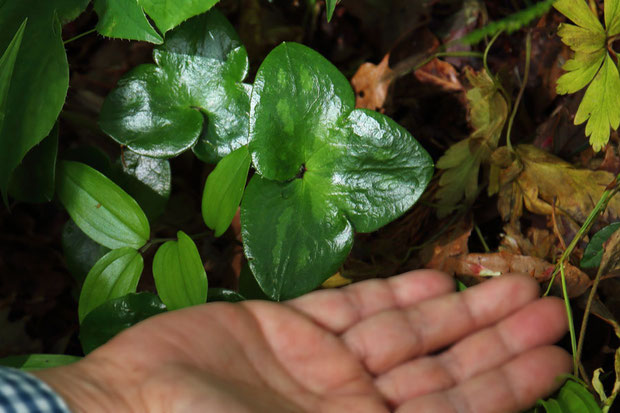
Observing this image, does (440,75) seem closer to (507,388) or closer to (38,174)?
(507,388)

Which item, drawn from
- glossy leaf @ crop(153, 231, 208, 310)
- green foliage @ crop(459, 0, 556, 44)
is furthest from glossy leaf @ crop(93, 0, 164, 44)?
green foliage @ crop(459, 0, 556, 44)

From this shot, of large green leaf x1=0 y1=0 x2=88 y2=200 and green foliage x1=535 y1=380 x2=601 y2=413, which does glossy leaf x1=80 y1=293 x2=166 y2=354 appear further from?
green foliage x1=535 y1=380 x2=601 y2=413

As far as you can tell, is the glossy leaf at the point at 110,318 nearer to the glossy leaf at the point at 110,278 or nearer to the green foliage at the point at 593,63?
the glossy leaf at the point at 110,278

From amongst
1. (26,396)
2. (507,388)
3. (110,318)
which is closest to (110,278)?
(110,318)

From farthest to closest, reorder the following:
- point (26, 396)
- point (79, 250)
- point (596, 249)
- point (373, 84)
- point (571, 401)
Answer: point (373, 84)
point (79, 250)
point (596, 249)
point (571, 401)
point (26, 396)

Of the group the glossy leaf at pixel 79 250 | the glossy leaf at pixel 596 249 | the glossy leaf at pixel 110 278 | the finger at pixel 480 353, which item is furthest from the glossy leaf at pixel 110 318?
the glossy leaf at pixel 596 249

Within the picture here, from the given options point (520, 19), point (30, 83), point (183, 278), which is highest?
point (520, 19)
